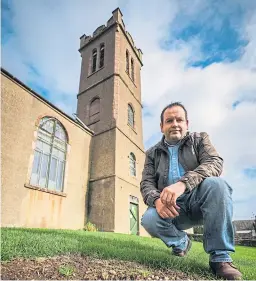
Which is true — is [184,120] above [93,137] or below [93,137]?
below

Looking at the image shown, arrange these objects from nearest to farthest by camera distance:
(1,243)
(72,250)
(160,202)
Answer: (160,202), (1,243), (72,250)

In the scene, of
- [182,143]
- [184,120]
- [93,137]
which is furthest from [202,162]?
[93,137]

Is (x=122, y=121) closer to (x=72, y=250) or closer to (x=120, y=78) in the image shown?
(x=120, y=78)

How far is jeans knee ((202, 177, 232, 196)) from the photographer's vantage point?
7.02ft

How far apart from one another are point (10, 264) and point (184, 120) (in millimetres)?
2190

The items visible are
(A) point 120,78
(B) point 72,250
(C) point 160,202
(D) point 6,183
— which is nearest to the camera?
(C) point 160,202

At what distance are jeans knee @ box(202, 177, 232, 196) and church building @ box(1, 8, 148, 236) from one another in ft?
25.1

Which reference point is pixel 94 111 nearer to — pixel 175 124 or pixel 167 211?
pixel 175 124

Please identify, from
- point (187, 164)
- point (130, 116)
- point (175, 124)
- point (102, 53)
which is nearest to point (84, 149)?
point (130, 116)

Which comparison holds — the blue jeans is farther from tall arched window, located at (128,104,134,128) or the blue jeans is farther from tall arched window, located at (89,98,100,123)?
tall arched window, located at (128,104,134,128)

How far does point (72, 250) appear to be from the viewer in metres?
2.61

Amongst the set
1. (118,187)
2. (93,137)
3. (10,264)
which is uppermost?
(93,137)

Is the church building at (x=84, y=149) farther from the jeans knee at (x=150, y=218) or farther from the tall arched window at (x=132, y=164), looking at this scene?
the jeans knee at (x=150, y=218)

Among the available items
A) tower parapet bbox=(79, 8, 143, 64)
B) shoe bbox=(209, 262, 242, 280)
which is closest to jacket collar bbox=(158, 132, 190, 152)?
shoe bbox=(209, 262, 242, 280)
